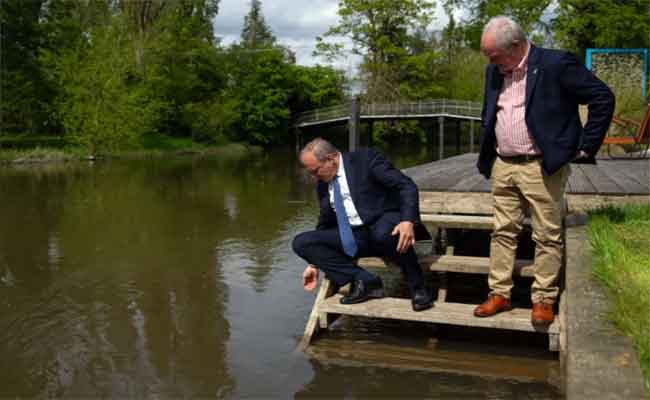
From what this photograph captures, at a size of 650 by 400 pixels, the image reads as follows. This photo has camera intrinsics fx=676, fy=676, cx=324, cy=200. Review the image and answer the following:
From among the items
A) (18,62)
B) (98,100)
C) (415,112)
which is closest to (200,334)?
(98,100)

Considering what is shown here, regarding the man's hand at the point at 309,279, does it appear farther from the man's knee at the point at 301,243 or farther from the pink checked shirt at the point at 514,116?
the pink checked shirt at the point at 514,116

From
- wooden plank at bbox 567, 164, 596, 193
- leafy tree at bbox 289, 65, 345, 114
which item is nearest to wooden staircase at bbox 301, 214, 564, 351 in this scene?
wooden plank at bbox 567, 164, 596, 193

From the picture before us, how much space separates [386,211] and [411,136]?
48.3m

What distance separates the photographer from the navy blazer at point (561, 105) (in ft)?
11.8

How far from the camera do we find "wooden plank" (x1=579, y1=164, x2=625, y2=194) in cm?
532

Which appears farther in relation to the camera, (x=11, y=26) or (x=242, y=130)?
(x=242, y=130)

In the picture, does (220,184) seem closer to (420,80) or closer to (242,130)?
(242,130)

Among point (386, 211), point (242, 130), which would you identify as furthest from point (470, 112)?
point (386, 211)

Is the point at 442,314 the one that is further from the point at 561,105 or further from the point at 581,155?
the point at 561,105

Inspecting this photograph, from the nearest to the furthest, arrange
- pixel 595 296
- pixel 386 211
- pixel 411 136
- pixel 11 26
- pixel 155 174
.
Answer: pixel 595 296
pixel 386 211
pixel 155 174
pixel 11 26
pixel 411 136

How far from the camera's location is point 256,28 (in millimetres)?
60156

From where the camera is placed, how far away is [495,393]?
3.67 m

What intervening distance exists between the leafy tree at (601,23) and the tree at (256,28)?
27.7 m

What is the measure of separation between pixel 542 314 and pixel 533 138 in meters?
0.99
